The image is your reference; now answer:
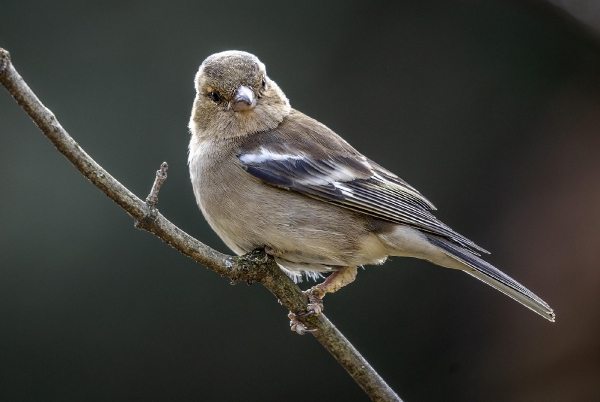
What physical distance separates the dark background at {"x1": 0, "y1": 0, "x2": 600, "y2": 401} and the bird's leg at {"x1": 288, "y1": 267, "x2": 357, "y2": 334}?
2.05 metres

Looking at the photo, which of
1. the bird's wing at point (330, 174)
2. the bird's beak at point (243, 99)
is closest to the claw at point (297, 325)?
the bird's wing at point (330, 174)

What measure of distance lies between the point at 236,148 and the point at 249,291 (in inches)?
88.4

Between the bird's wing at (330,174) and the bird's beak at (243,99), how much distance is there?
0.22 meters

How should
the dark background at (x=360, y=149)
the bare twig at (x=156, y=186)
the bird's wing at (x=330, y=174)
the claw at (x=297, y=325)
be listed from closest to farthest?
1. the bare twig at (x=156, y=186)
2. the claw at (x=297, y=325)
3. the bird's wing at (x=330, y=174)
4. the dark background at (x=360, y=149)

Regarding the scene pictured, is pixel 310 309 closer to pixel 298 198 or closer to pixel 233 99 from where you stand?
pixel 298 198

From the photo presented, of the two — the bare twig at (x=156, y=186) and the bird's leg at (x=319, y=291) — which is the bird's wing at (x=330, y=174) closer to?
the bird's leg at (x=319, y=291)

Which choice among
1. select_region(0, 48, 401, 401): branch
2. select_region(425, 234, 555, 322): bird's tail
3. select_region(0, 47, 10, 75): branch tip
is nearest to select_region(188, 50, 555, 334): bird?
select_region(425, 234, 555, 322): bird's tail

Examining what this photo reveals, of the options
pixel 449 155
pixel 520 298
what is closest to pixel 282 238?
pixel 520 298

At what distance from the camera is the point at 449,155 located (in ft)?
23.1

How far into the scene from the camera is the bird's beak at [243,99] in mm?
4586

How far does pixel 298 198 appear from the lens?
4414mm

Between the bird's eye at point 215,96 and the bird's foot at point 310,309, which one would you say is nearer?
the bird's foot at point 310,309

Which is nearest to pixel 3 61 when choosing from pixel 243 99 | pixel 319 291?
pixel 243 99

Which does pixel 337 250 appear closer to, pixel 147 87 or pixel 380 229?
pixel 380 229
